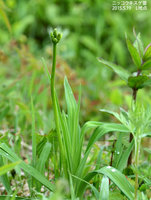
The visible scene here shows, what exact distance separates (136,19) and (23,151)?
9.17 ft

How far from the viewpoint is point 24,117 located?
1.71 m

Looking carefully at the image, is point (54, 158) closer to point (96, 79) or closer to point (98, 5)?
point (96, 79)

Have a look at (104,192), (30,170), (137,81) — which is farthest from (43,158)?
(137,81)

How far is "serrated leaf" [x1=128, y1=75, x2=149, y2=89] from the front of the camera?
3.66 feet

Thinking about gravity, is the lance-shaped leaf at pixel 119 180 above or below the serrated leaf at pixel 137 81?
below

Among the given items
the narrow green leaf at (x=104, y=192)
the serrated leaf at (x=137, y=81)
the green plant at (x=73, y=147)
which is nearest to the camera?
the narrow green leaf at (x=104, y=192)

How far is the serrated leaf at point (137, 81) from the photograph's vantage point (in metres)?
1.11

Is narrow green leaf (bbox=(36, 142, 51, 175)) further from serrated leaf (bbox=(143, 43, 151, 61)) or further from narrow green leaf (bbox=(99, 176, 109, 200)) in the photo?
serrated leaf (bbox=(143, 43, 151, 61))

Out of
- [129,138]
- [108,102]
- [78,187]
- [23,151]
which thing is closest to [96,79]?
[108,102]

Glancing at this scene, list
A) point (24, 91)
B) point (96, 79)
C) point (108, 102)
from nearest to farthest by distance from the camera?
point (24, 91) < point (108, 102) < point (96, 79)

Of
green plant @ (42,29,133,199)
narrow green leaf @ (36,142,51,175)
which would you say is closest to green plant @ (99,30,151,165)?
green plant @ (42,29,133,199)

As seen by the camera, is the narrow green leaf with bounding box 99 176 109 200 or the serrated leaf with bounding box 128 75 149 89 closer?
the narrow green leaf with bounding box 99 176 109 200

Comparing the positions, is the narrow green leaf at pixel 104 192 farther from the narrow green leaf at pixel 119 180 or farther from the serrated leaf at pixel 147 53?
the serrated leaf at pixel 147 53

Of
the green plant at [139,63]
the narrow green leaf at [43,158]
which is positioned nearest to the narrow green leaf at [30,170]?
the narrow green leaf at [43,158]
